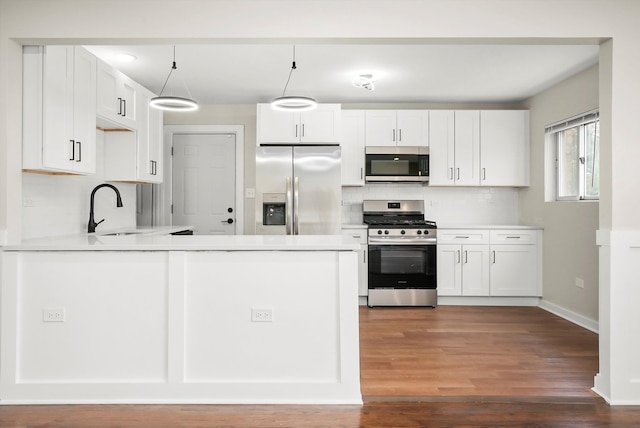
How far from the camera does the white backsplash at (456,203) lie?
561 cm

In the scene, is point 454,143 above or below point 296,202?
above

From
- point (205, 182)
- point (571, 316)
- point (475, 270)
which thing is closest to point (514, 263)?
point (475, 270)

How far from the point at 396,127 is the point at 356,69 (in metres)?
1.25

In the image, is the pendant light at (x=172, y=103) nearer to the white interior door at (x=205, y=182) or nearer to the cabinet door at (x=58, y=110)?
the cabinet door at (x=58, y=110)

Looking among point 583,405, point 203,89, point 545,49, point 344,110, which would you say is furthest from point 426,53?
point 583,405

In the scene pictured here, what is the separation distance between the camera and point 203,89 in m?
4.89

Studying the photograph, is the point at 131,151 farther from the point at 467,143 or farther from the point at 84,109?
the point at 467,143

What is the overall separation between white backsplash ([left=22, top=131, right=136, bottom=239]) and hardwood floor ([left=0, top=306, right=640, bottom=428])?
1.32 m

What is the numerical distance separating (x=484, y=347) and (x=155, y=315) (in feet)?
8.29

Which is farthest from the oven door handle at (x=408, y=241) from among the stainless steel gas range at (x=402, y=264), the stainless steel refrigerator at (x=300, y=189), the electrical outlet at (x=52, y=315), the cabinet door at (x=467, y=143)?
the electrical outlet at (x=52, y=315)

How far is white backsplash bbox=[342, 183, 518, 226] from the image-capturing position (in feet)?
18.4

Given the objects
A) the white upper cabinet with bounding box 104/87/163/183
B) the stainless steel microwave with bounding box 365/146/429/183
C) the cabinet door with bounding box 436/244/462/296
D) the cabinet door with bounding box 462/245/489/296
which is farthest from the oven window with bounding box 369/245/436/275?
the white upper cabinet with bounding box 104/87/163/183

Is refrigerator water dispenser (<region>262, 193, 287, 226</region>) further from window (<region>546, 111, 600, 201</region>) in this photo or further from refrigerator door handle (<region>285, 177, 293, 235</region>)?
window (<region>546, 111, 600, 201</region>)

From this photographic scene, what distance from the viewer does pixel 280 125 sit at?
5.03 meters
